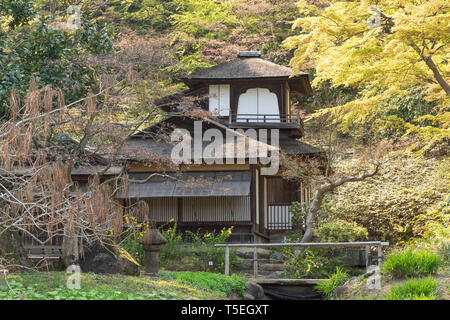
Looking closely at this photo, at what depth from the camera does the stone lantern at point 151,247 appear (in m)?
11.3

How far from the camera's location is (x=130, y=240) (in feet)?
44.8

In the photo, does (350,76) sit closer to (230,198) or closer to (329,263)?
(329,263)

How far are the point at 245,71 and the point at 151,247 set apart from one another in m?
11.8

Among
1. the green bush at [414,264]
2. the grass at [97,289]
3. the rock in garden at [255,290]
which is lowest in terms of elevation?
the rock in garden at [255,290]

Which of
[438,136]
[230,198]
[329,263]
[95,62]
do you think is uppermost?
[95,62]

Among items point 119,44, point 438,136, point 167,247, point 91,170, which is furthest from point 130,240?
point 438,136

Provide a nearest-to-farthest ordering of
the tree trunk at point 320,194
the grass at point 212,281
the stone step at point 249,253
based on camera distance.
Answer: the grass at point 212,281, the tree trunk at point 320,194, the stone step at point 249,253

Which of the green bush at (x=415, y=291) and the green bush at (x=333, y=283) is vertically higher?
the green bush at (x=415, y=291)

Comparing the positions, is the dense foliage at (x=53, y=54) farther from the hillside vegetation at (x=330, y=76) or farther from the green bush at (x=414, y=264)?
the green bush at (x=414, y=264)

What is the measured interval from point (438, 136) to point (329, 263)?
415 centimetres

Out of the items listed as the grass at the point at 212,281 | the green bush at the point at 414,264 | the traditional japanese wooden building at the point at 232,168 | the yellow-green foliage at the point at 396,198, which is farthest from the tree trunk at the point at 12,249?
the yellow-green foliage at the point at 396,198

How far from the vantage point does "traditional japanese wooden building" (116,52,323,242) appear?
17.3m

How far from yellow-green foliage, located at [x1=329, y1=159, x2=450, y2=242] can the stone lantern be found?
885cm
